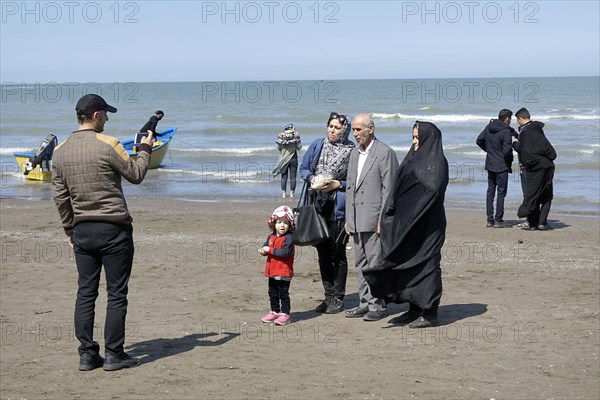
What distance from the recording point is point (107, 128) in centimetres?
4300

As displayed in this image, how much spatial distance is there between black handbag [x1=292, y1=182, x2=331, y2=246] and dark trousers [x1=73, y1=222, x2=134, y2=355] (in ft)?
6.02

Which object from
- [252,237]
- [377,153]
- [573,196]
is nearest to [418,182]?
[377,153]

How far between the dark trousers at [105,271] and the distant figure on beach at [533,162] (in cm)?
817

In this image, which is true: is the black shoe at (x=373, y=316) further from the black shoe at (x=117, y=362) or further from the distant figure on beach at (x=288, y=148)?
the distant figure on beach at (x=288, y=148)

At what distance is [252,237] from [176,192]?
24.4 ft

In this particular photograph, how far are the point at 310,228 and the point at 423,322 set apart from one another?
1.20 m

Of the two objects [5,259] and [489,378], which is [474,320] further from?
[5,259]

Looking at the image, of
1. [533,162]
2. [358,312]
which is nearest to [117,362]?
[358,312]

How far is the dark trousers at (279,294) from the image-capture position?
754 cm

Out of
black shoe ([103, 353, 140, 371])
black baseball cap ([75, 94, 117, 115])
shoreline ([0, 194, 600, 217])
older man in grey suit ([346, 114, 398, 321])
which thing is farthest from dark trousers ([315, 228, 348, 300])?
shoreline ([0, 194, 600, 217])

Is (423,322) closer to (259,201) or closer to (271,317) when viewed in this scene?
(271,317)

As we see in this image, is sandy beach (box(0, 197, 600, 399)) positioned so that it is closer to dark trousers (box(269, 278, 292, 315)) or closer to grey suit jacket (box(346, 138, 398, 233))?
dark trousers (box(269, 278, 292, 315))

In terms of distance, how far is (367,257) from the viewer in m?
7.55

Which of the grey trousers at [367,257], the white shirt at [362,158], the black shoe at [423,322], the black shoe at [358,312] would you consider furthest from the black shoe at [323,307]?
the white shirt at [362,158]
